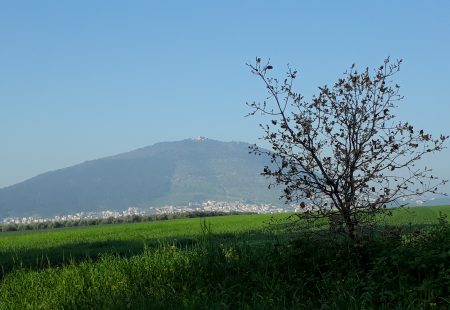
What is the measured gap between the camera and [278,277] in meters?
9.23

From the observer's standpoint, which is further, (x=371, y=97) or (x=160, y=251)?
(x=160, y=251)

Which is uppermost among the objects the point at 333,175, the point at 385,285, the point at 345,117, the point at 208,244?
the point at 345,117

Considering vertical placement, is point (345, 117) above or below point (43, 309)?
above

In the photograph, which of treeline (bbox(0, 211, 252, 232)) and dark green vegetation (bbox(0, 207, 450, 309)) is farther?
treeline (bbox(0, 211, 252, 232))

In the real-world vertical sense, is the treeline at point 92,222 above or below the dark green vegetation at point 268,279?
above

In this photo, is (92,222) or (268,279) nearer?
(268,279)

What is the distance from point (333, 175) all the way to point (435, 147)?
180cm

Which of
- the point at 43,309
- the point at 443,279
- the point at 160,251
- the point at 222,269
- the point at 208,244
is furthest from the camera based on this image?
the point at 160,251

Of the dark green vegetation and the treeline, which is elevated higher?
the treeline

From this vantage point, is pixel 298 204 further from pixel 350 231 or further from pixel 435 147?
pixel 435 147

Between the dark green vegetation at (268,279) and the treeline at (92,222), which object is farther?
the treeline at (92,222)

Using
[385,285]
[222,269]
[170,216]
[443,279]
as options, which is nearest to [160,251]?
[222,269]

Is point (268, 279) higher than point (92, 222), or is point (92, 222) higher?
point (92, 222)

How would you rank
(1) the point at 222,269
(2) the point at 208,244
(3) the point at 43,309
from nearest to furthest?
(3) the point at 43,309 < (1) the point at 222,269 < (2) the point at 208,244
